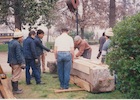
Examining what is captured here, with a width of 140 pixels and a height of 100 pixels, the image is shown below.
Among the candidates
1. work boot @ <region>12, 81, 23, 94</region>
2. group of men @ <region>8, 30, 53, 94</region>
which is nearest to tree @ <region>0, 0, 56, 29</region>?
group of men @ <region>8, 30, 53, 94</region>

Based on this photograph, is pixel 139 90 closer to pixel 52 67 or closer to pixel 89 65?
pixel 89 65

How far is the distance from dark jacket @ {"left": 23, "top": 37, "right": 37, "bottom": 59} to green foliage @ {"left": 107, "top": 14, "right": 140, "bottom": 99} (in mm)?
3212

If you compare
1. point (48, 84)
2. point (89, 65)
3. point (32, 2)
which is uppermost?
point (32, 2)

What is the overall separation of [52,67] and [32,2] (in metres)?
5.86

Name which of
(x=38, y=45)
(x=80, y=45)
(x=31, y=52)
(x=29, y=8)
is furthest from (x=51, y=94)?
(x=29, y=8)

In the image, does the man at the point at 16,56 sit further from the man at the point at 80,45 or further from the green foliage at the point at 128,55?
the green foliage at the point at 128,55

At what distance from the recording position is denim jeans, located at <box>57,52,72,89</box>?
27.5ft

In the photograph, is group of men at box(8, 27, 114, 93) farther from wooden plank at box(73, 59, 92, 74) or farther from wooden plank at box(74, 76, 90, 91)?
wooden plank at box(74, 76, 90, 91)

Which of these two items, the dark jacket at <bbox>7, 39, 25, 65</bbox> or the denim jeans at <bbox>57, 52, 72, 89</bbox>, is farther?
the denim jeans at <bbox>57, 52, 72, 89</bbox>

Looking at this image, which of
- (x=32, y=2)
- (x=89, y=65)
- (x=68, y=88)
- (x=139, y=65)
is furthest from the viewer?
(x=32, y=2)

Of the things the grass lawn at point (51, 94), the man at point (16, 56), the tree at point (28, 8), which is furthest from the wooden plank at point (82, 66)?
the tree at point (28, 8)

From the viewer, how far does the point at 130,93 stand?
20.6 ft

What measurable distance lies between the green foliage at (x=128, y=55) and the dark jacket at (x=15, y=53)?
2.62 m

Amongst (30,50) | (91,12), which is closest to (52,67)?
(30,50)
